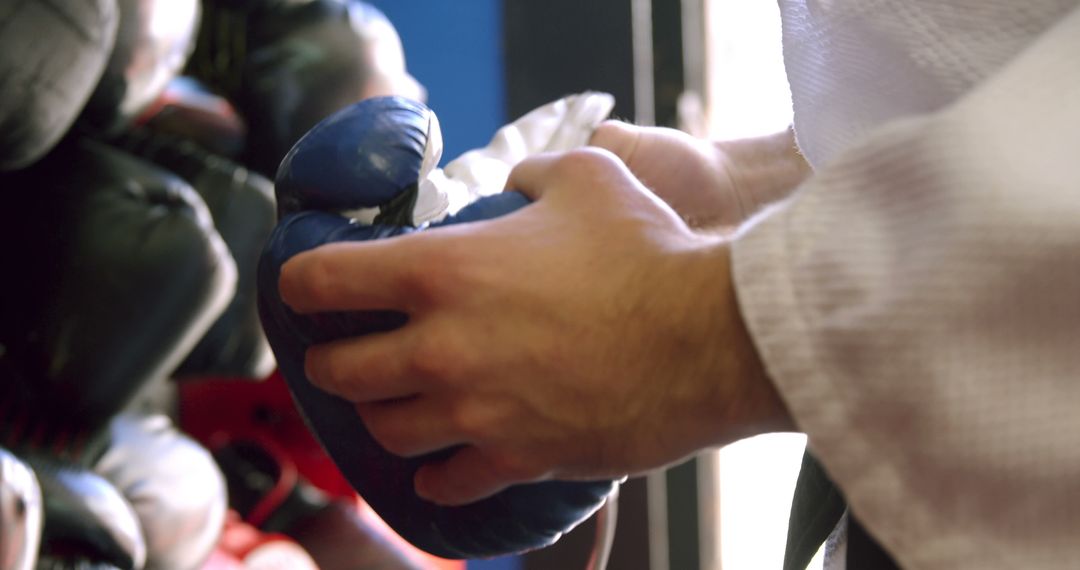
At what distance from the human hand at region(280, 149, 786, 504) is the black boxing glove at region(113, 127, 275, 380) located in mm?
751

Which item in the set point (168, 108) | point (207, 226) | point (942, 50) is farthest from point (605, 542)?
point (942, 50)

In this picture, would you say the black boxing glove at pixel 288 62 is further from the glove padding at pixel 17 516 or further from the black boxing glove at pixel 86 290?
the glove padding at pixel 17 516

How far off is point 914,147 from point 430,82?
1.45 metres

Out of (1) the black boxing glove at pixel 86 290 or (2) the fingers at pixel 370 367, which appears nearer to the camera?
(2) the fingers at pixel 370 367

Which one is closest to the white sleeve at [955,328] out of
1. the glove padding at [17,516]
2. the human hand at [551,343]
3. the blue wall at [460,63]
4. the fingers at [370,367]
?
the human hand at [551,343]

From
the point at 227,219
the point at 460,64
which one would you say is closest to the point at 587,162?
the point at 227,219

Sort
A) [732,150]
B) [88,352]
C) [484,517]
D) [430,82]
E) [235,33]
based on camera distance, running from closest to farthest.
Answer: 1. [484,517]
2. [732,150]
3. [88,352]
4. [235,33]
5. [430,82]

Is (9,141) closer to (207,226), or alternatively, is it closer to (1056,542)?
(207,226)

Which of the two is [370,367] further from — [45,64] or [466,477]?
[45,64]

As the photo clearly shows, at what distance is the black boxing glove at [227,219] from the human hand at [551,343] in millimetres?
751

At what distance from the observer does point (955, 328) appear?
0.34 metres

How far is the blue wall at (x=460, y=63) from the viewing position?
5.64 feet

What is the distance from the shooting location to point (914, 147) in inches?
14.1

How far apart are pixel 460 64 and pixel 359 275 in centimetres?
141
